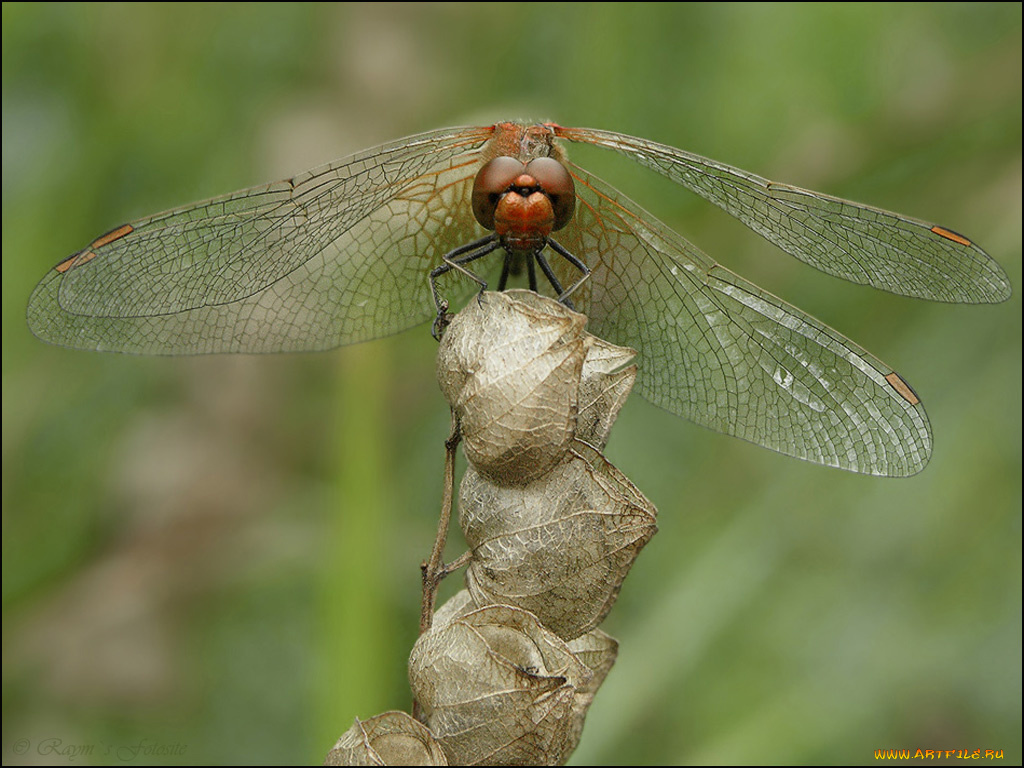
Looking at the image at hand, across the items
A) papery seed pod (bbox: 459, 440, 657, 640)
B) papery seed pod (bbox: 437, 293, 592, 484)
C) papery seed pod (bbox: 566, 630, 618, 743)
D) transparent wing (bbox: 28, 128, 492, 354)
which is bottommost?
papery seed pod (bbox: 566, 630, 618, 743)

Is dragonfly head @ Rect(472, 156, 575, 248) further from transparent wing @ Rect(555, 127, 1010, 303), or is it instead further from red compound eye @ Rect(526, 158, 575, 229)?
transparent wing @ Rect(555, 127, 1010, 303)

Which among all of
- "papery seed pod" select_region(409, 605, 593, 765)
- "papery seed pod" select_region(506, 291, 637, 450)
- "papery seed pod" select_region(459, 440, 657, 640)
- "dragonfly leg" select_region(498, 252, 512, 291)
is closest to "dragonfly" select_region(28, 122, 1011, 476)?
"dragonfly leg" select_region(498, 252, 512, 291)

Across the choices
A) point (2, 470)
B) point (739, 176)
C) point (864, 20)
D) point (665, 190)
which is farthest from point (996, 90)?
point (2, 470)

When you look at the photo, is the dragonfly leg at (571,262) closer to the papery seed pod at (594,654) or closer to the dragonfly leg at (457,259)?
the dragonfly leg at (457,259)

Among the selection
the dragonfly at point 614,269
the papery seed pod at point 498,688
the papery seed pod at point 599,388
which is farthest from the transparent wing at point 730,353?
the papery seed pod at point 498,688

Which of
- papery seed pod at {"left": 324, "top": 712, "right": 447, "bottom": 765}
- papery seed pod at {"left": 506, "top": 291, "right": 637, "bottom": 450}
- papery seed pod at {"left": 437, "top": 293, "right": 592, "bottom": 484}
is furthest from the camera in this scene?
papery seed pod at {"left": 506, "top": 291, "right": 637, "bottom": 450}

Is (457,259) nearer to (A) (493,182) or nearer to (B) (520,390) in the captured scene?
(A) (493,182)
